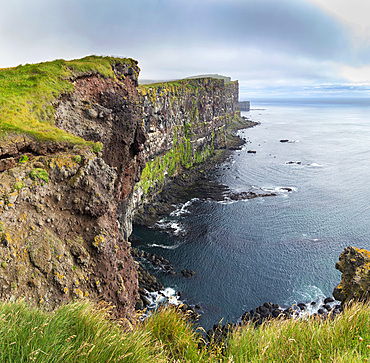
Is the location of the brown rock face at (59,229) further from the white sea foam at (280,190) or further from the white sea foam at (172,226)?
the white sea foam at (280,190)

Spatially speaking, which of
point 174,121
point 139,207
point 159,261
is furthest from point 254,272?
point 174,121

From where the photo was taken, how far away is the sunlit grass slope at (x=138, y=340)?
16.8 feet

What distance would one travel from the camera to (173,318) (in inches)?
348

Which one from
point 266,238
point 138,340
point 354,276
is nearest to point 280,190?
point 266,238

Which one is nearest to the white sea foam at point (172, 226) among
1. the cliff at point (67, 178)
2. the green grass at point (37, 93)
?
the cliff at point (67, 178)

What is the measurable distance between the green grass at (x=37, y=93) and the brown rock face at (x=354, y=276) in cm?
2404

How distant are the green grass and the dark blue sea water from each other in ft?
89.7

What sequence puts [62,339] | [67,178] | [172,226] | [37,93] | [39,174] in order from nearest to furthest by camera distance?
1. [62,339]
2. [39,174]
3. [67,178]
4. [37,93]
5. [172,226]

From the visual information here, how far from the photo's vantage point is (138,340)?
20.4ft

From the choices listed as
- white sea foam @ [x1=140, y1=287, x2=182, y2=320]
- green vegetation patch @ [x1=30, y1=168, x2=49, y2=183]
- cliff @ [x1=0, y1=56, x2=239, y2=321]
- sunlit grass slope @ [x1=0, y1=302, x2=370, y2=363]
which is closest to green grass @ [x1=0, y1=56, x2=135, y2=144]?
cliff @ [x1=0, y1=56, x2=239, y2=321]

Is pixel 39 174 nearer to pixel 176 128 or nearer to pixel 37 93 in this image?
pixel 37 93

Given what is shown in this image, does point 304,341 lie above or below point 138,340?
below

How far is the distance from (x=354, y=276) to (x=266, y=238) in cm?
2778

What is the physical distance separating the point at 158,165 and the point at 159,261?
3304 cm
